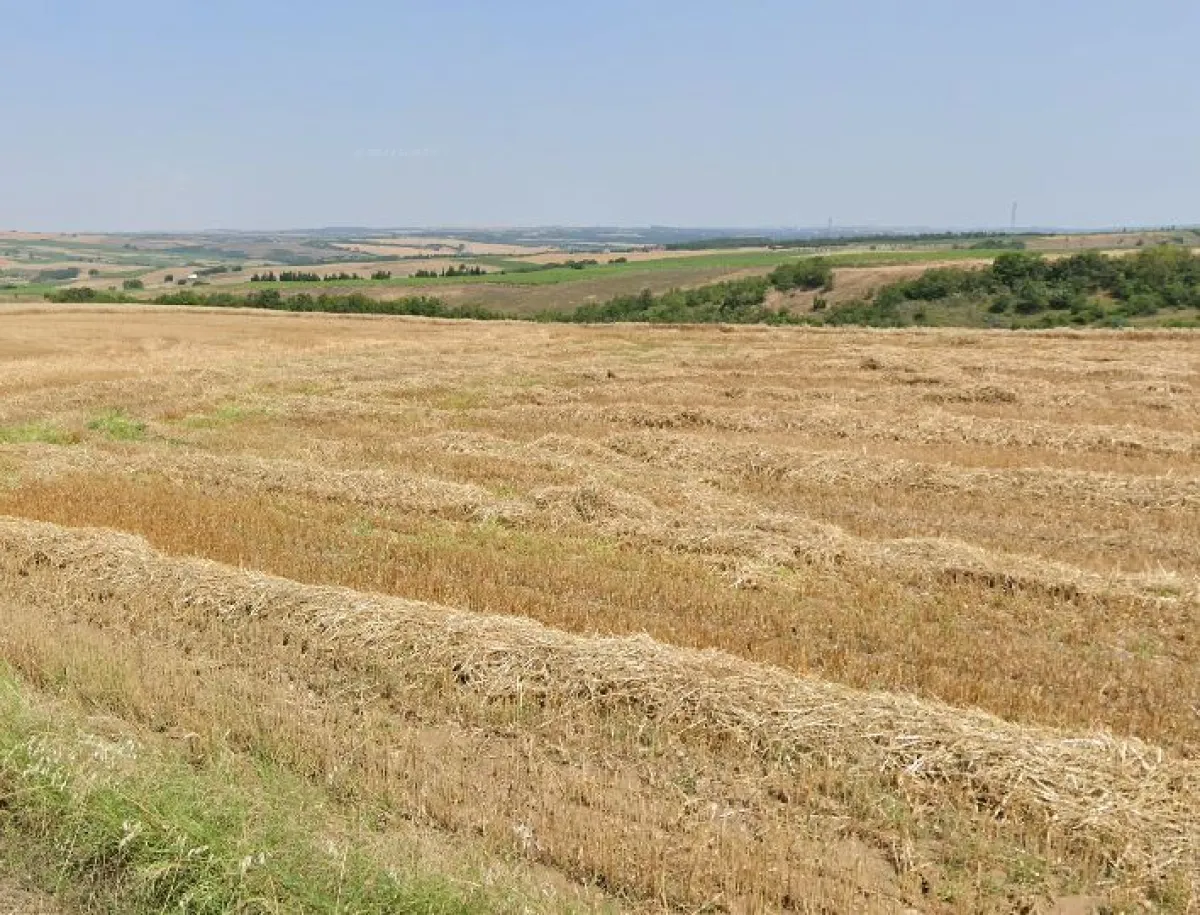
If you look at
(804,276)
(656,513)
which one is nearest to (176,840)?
(656,513)

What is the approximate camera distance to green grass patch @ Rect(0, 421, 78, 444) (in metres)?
17.5

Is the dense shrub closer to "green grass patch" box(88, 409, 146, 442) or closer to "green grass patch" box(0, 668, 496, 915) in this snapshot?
"green grass patch" box(88, 409, 146, 442)

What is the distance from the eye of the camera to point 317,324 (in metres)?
47.5

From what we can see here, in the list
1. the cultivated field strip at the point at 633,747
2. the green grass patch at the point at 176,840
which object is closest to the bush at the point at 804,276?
the cultivated field strip at the point at 633,747

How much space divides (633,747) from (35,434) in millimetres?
16937

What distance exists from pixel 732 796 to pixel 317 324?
4590 cm

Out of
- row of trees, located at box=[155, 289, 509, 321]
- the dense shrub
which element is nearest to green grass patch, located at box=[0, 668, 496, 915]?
row of trees, located at box=[155, 289, 509, 321]

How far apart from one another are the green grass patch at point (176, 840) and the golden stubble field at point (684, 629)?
0.59 m

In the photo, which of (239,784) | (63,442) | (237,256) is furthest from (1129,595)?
(237,256)

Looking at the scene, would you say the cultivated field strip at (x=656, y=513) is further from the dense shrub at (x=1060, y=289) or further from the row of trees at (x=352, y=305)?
the dense shrub at (x=1060, y=289)

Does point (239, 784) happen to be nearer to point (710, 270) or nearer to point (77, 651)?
point (77, 651)

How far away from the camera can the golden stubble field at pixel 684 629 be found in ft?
15.8

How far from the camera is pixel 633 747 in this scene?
18.7 feet

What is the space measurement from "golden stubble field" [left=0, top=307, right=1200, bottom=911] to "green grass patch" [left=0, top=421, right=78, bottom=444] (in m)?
0.12
